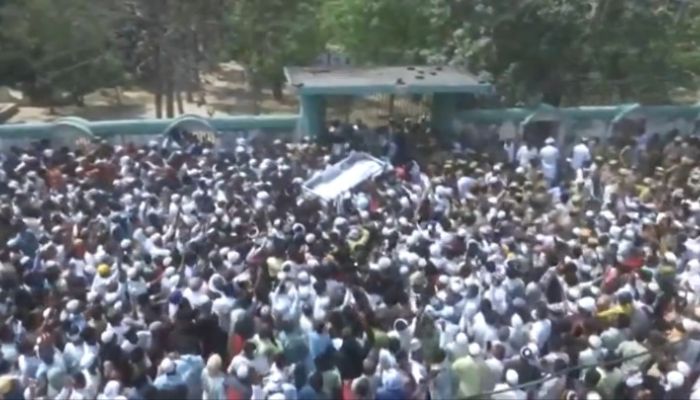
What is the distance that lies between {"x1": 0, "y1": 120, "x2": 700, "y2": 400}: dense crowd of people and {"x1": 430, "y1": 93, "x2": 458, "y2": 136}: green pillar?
87.5 inches

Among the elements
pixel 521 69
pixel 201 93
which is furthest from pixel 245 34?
pixel 521 69

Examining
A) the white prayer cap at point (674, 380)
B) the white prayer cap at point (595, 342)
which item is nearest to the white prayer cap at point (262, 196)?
the white prayer cap at point (595, 342)

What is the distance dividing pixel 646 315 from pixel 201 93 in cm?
1815

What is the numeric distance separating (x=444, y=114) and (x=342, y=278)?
282 inches

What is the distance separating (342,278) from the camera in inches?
423

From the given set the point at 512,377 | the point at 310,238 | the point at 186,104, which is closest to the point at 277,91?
the point at 186,104

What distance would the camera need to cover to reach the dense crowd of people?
885 centimetres

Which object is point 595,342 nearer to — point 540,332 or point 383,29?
point 540,332

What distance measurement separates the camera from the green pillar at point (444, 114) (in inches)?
685

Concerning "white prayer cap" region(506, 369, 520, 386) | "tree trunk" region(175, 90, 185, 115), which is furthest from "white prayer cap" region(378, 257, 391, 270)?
"tree trunk" region(175, 90, 185, 115)

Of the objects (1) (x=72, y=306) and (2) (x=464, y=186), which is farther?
(2) (x=464, y=186)

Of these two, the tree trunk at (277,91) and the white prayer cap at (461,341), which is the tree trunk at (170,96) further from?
the white prayer cap at (461,341)

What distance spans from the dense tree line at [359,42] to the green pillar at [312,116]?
3237 mm

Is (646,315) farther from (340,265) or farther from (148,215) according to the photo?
(148,215)
